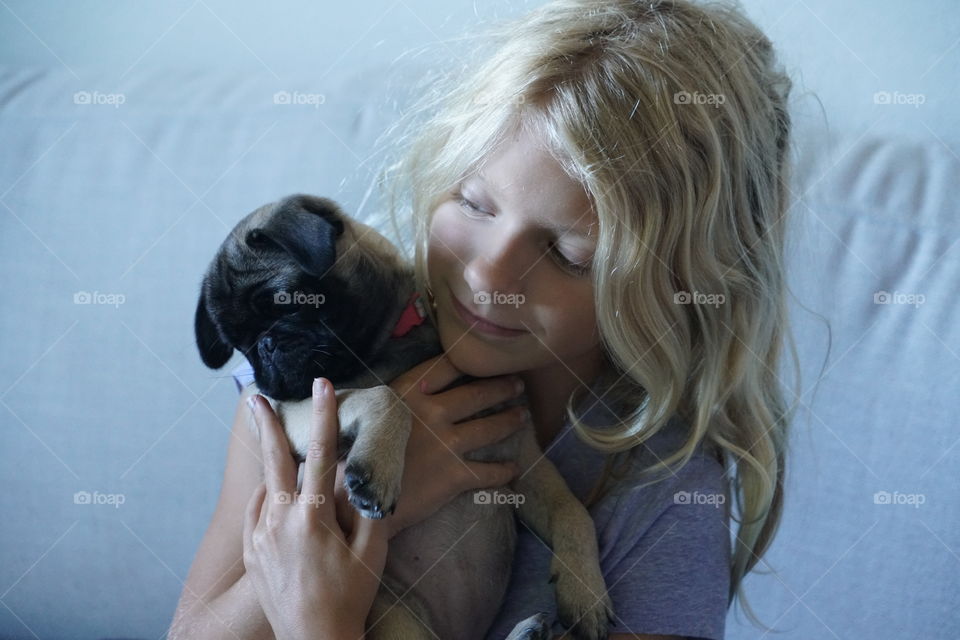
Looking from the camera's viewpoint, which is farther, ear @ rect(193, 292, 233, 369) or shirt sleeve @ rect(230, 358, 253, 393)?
shirt sleeve @ rect(230, 358, 253, 393)

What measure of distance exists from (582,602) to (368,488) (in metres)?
0.41

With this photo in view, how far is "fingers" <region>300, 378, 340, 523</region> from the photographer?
4.63 ft

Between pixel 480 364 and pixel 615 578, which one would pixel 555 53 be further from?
pixel 615 578

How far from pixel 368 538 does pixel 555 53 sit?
0.87 metres

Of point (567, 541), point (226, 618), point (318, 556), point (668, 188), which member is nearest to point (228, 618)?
point (226, 618)

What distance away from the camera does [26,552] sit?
206cm

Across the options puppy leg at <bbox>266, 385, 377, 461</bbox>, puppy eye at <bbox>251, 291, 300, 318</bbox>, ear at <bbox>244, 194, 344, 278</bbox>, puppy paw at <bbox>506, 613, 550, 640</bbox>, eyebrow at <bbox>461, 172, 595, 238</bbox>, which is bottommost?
puppy paw at <bbox>506, 613, 550, 640</bbox>

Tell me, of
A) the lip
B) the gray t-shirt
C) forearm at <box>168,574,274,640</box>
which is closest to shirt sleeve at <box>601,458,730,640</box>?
the gray t-shirt

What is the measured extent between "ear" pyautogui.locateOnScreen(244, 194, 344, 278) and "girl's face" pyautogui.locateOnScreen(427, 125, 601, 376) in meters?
0.22

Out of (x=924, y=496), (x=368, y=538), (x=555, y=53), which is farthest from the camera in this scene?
(x=924, y=496)

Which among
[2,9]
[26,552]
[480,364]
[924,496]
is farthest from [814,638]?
[2,9]

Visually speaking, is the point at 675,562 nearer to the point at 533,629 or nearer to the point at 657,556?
the point at 657,556

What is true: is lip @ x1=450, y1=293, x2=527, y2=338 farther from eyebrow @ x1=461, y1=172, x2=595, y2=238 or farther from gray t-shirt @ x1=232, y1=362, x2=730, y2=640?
gray t-shirt @ x1=232, y1=362, x2=730, y2=640

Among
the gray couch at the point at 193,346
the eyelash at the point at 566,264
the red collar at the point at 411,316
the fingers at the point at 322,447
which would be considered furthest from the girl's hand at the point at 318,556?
the gray couch at the point at 193,346
